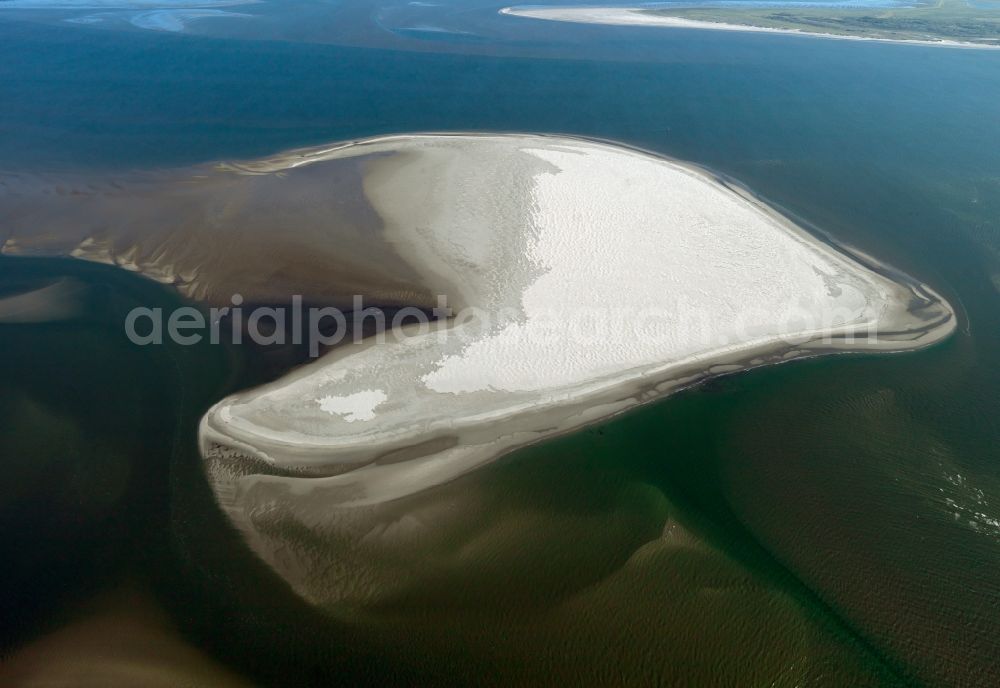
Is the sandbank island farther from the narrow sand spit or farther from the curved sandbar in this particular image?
the narrow sand spit

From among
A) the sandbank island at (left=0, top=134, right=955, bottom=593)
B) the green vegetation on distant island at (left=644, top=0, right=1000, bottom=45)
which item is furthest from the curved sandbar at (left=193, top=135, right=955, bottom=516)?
the green vegetation on distant island at (left=644, top=0, right=1000, bottom=45)

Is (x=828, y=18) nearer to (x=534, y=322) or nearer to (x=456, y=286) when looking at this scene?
(x=456, y=286)

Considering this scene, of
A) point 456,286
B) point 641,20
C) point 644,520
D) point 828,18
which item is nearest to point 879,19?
point 828,18

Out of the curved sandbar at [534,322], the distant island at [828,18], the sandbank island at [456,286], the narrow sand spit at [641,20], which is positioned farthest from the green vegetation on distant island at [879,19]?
the curved sandbar at [534,322]

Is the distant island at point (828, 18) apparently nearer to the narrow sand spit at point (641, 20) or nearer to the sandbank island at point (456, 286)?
the narrow sand spit at point (641, 20)

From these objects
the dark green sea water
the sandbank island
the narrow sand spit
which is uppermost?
the narrow sand spit

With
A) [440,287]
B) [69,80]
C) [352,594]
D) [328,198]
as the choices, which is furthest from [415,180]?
[69,80]
